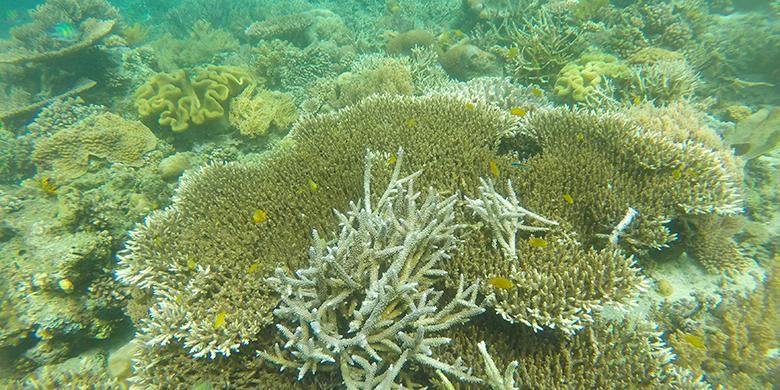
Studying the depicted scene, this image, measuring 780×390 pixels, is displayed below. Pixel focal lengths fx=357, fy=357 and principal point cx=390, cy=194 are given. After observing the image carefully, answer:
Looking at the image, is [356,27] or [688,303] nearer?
[688,303]

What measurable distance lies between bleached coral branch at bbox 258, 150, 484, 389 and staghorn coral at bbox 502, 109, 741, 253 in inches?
56.8

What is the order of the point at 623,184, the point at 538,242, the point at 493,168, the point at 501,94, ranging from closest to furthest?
1. the point at 538,242
2. the point at 493,168
3. the point at 623,184
4. the point at 501,94

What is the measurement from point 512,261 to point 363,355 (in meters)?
1.49

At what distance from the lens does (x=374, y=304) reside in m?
2.63

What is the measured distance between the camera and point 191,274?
11.3ft

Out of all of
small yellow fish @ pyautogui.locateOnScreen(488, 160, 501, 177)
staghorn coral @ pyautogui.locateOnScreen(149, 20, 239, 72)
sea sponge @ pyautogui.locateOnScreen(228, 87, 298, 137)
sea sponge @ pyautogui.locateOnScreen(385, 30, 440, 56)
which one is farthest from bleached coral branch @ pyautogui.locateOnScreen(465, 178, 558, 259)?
staghorn coral @ pyautogui.locateOnScreen(149, 20, 239, 72)

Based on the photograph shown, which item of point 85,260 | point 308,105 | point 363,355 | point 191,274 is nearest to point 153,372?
point 191,274

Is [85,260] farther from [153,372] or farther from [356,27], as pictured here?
[356,27]

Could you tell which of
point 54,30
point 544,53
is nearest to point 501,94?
point 544,53

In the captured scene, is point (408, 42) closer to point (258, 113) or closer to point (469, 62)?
point (469, 62)

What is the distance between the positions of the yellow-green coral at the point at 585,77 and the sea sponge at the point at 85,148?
307 inches

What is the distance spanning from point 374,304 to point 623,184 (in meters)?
3.08

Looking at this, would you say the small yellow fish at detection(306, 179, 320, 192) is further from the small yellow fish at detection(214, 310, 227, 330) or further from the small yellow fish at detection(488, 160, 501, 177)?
the small yellow fish at detection(488, 160, 501, 177)

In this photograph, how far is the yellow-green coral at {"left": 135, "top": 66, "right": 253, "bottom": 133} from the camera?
21.3 feet
